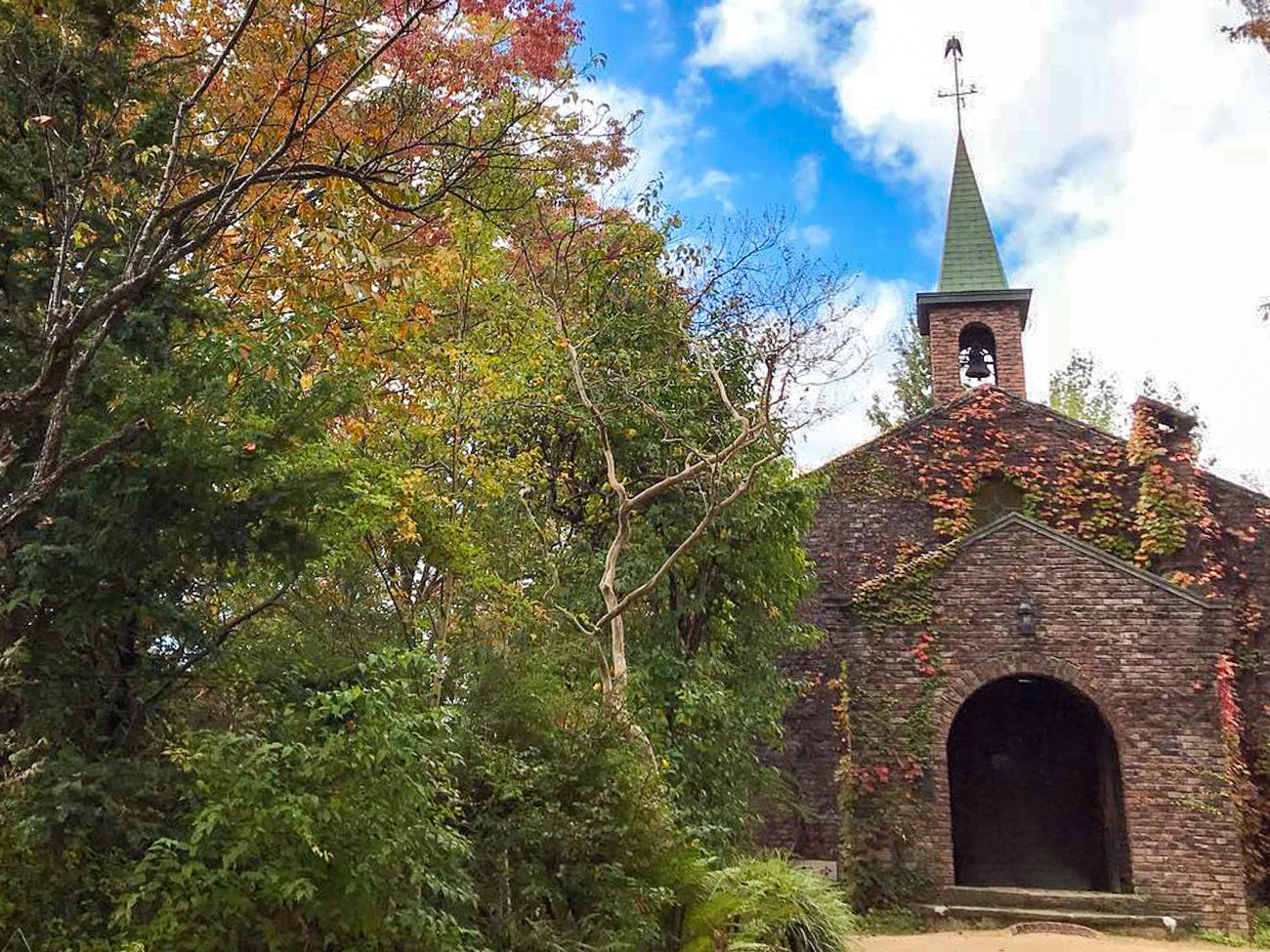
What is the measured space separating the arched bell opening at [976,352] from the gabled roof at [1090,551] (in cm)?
710

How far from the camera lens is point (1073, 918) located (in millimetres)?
12375

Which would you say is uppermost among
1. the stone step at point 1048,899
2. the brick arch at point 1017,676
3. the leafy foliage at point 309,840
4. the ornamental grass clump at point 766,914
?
the brick arch at point 1017,676

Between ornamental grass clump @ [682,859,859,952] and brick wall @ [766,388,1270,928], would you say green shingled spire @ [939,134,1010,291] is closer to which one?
brick wall @ [766,388,1270,928]

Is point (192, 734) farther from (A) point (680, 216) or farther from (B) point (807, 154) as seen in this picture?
(B) point (807, 154)

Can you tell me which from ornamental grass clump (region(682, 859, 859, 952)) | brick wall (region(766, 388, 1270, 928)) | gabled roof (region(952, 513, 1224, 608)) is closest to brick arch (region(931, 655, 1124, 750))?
brick wall (region(766, 388, 1270, 928))

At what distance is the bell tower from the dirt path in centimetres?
1052

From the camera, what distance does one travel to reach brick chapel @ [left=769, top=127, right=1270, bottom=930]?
42.8 feet

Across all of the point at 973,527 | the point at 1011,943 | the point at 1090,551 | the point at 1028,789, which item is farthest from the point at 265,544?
the point at 1028,789

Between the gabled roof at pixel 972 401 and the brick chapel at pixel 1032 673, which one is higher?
the gabled roof at pixel 972 401

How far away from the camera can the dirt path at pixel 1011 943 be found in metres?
10.8

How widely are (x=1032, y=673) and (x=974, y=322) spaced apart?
916 centimetres

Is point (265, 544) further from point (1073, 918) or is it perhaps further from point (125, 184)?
point (1073, 918)

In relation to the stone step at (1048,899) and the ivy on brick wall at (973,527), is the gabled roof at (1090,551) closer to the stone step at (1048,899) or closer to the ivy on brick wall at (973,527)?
the ivy on brick wall at (973,527)

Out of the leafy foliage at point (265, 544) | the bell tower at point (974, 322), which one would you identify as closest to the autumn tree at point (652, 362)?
the leafy foliage at point (265, 544)
